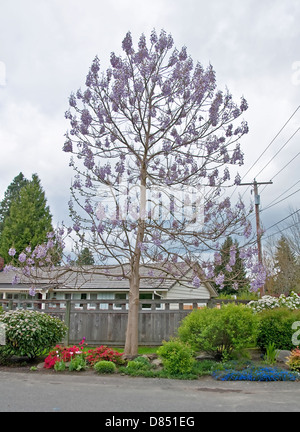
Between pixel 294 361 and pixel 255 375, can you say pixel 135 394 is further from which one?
pixel 294 361

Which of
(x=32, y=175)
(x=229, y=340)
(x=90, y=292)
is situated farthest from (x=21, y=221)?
(x=229, y=340)

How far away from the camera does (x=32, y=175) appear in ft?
116

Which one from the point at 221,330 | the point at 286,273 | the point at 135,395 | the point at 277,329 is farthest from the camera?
the point at 286,273

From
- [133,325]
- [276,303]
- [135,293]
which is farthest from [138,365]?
[276,303]

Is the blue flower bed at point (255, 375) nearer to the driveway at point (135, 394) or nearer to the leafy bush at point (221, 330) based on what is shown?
the driveway at point (135, 394)

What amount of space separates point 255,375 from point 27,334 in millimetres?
5413

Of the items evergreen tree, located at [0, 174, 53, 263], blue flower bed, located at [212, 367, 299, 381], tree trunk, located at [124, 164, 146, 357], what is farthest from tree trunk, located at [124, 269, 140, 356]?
evergreen tree, located at [0, 174, 53, 263]

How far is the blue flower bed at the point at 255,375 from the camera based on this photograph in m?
7.84

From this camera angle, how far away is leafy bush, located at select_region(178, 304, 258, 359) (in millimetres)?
8789

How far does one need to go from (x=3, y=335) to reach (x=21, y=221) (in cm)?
2344

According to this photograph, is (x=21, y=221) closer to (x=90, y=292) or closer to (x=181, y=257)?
(x=90, y=292)

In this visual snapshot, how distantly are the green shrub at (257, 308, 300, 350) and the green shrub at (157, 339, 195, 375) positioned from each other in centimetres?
264

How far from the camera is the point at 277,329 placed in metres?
9.90
